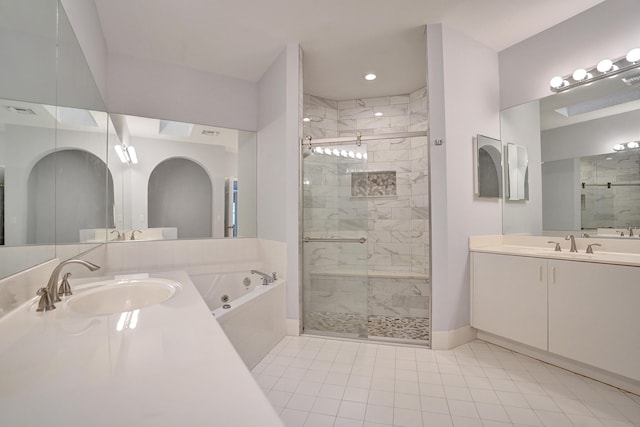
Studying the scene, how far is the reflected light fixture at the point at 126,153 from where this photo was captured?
2719 mm

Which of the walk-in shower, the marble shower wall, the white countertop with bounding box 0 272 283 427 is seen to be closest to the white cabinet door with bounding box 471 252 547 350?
the walk-in shower

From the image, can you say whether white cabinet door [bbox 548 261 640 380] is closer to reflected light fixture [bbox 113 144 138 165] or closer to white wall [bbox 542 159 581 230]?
white wall [bbox 542 159 581 230]

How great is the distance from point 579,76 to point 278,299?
9.96 feet

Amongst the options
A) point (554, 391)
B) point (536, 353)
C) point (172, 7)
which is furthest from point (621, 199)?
point (172, 7)

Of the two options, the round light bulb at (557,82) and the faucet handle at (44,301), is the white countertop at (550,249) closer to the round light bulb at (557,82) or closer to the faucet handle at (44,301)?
the round light bulb at (557,82)

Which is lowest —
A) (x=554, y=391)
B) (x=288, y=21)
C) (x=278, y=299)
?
(x=554, y=391)

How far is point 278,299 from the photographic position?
102 inches

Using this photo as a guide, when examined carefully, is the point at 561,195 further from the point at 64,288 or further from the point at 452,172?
the point at 64,288

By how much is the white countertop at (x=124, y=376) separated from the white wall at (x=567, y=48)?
10.4 ft

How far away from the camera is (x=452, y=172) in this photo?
247 cm

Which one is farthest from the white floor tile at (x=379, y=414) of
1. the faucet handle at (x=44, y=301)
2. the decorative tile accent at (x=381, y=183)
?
the decorative tile accent at (x=381, y=183)

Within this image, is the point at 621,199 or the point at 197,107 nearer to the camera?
the point at 621,199

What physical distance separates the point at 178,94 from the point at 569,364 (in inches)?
164

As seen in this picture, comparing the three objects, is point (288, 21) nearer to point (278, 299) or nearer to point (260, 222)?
point (260, 222)
